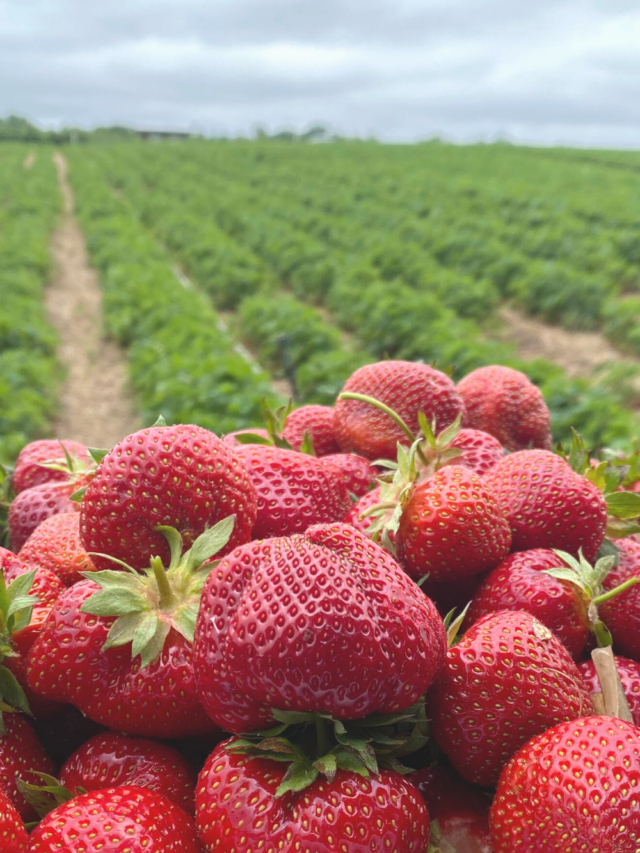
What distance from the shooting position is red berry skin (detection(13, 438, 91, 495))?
1.92 meters

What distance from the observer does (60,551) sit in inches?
59.9

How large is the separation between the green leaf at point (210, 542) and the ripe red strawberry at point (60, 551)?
0.36m

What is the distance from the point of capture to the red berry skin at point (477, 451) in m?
1.72

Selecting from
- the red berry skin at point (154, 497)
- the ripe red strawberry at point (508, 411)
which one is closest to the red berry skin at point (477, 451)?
the ripe red strawberry at point (508, 411)

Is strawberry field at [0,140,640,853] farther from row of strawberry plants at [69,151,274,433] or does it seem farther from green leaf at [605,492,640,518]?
row of strawberry plants at [69,151,274,433]

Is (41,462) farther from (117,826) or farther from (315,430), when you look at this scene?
(117,826)

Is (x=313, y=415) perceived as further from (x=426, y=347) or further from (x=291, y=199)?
(x=291, y=199)

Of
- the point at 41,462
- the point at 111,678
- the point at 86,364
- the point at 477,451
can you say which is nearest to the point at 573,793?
the point at 111,678

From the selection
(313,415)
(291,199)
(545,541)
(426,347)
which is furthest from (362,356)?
(291,199)

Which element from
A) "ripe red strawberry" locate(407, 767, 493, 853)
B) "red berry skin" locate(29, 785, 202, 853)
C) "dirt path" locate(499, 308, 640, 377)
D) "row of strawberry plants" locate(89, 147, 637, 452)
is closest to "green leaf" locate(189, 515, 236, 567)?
"red berry skin" locate(29, 785, 202, 853)

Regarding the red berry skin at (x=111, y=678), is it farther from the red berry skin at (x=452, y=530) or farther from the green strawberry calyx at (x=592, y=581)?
the green strawberry calyx at (x=592, y=581)

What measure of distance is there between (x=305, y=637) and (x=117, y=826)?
0.37m

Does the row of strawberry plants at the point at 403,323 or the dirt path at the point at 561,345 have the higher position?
the row of strawberry plants at the point at 403,323

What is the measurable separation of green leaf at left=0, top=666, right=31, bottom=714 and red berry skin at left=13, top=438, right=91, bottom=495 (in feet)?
2.35
